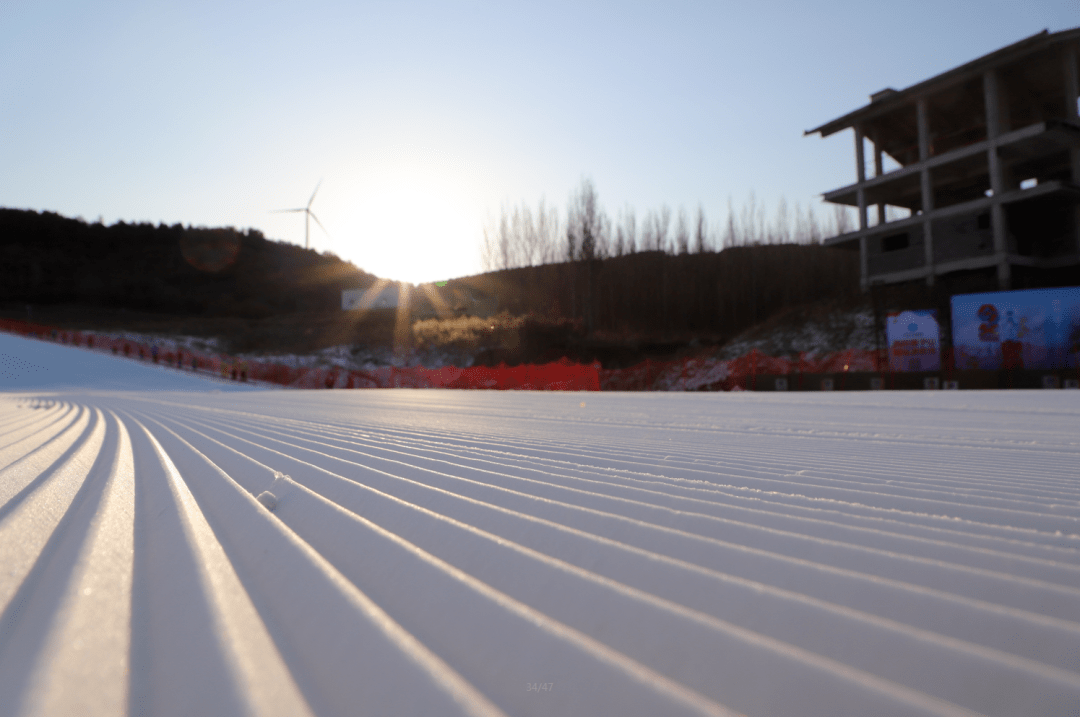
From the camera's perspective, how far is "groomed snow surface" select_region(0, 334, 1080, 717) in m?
0.83

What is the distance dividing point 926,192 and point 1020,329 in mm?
7571

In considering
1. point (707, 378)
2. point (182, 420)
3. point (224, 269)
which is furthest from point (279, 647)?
point (224, 269)

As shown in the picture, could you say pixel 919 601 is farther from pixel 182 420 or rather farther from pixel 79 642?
pixel 182 420

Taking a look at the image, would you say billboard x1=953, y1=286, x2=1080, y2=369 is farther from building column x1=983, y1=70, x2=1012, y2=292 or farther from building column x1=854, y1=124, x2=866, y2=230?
building column x1=854, y1=124, x2=866, y2=230

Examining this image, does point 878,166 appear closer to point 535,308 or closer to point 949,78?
point 949,78

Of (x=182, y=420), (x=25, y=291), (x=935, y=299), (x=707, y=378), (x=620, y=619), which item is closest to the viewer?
(x=620, y=619)

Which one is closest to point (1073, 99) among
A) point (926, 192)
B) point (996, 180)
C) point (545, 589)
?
point (996, 180)

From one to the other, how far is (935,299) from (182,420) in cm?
2167

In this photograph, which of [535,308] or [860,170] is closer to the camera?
[860,170]

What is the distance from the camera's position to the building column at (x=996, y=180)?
61.8 feet

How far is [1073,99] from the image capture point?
18.8 metres

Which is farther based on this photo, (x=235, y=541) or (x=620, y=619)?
(x=235, y=541)

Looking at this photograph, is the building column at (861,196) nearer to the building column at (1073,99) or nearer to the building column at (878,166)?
the building column at (878,166)

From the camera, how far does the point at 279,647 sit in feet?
3.09
